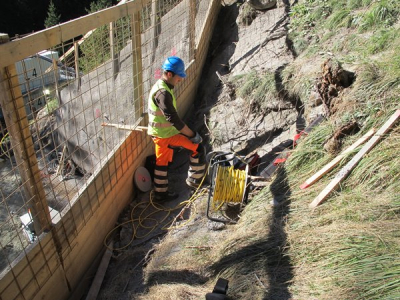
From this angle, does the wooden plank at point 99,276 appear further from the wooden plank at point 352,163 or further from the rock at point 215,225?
the wooden plank at point 352,163

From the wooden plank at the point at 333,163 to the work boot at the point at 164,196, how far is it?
2.03 meters

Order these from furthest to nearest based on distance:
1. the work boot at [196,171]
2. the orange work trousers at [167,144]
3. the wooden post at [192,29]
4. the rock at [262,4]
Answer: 1. the rock at [262,4]
2. the wooden post at [192,29]
3. the work boot at [196,171]
4. the orange work trousers at [167,144]

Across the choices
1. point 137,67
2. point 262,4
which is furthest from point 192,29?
point 137,67

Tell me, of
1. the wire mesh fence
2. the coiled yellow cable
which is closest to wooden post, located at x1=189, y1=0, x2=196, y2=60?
the wire mesh fence

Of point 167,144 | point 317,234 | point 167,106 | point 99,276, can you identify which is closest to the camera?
point 317,234

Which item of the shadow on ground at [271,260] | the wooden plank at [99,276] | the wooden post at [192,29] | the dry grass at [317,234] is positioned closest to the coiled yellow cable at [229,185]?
the dry grass at [317,234]

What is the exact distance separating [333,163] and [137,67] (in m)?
2.74

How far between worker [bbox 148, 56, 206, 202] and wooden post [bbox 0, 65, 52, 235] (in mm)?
1770

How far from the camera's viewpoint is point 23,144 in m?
2.95

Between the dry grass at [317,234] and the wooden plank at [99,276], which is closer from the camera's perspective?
the dry grass at [317,234]

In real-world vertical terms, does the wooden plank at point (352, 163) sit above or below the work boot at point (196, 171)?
above

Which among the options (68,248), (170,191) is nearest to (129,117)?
(170,191)

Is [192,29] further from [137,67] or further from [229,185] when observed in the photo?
[229,185]

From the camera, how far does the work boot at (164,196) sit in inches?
205
